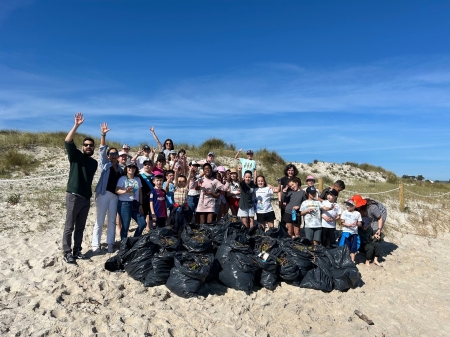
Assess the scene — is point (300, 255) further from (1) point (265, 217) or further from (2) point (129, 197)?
(2) point (129, 197)

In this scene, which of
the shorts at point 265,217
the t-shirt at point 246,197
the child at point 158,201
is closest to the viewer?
the child at point 158,201

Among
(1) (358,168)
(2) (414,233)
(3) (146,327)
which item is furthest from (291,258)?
(1) (358,168)

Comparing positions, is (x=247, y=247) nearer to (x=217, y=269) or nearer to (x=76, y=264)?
(x=217, y=269)

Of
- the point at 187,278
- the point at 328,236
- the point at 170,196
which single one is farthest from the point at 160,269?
the point at 328,236

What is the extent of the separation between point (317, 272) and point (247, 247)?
1197 millimetres

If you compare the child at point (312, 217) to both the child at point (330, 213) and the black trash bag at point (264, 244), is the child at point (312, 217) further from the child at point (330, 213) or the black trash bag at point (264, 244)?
the black trash bag at point (264, 244)

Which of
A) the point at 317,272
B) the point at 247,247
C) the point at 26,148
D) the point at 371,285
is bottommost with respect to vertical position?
the point at 371,285

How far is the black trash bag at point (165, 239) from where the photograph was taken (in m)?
4.98

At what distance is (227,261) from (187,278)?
2.53ft

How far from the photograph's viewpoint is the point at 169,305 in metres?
4.23

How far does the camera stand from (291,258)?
17.6 ft

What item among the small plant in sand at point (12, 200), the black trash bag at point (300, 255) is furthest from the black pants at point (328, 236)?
the small plant in sand at point (12, 200)

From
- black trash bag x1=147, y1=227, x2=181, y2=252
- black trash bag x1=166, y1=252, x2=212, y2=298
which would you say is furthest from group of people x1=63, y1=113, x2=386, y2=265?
black trash bag x1=166, y1=252, x2=212, y2=298

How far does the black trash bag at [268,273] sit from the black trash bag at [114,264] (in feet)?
6.95
